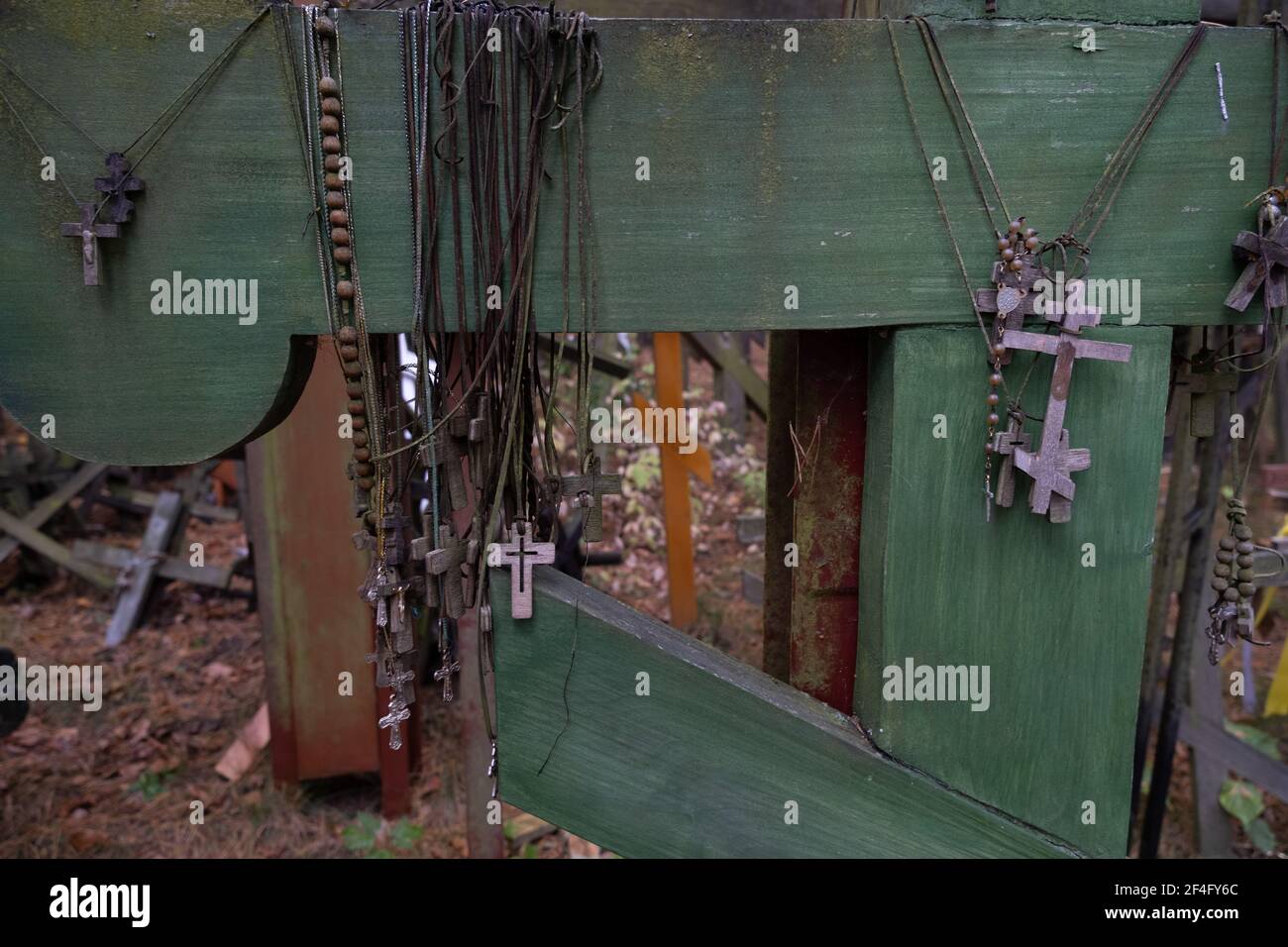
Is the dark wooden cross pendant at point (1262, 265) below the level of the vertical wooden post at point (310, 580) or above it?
above

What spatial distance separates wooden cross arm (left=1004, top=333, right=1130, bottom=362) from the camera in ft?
4.47

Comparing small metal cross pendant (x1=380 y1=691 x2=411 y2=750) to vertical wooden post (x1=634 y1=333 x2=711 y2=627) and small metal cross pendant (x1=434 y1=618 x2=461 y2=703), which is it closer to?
small metal cross pendant (x1=434 y1=618 x2=461 y2=703)

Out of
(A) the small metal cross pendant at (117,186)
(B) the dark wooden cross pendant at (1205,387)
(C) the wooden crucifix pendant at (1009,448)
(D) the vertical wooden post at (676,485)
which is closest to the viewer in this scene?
(A) the small metal cross pendant at (117,186)

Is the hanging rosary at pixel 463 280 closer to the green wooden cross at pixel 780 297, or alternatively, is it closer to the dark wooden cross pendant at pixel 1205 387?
the green wooden cross at pixel 780 297

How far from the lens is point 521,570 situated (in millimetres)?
1375

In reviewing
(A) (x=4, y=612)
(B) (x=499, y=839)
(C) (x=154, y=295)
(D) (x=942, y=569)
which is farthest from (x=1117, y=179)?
(A) (x=4, y=612)

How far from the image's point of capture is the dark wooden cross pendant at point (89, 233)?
129 cm

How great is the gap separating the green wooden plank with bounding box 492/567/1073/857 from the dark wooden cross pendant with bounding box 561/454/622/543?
0.10m

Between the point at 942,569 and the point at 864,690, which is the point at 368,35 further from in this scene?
the point at 864,690

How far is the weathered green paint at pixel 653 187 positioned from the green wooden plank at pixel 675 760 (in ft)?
1.66

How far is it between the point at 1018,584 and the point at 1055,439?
9.7 inches

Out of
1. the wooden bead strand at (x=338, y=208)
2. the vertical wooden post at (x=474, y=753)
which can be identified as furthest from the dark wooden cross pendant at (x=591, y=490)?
the vertical wooden post at (x=474, y=753)

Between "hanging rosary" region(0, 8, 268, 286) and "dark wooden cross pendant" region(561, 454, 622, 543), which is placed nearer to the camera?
"hanging rosary" region(0, 8, 268, 286)

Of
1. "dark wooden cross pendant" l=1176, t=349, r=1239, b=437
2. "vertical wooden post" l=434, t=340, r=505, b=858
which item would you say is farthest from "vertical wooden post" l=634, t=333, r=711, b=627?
"dark wooden cross pendant" l=1176, t=349, r=1239, b=437
